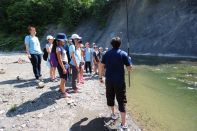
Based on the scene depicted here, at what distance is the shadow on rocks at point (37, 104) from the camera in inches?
428

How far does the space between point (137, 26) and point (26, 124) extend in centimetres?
3097

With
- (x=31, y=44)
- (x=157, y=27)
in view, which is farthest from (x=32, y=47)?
(x=157, y=27)

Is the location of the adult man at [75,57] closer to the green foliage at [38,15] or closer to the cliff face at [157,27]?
the cliff face at [157,27]

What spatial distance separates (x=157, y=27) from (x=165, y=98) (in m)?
23.0

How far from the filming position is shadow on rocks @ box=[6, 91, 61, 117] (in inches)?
428

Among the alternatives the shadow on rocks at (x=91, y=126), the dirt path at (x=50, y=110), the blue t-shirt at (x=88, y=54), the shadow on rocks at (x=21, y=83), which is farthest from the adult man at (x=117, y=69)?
the blue t-shirt at (x=88, y=54)

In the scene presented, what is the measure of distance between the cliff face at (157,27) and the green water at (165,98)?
897 cm

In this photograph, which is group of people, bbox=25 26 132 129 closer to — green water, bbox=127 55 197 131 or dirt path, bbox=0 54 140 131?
dirt path, bbox=0 54 140 131

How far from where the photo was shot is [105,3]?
4559 centimetres

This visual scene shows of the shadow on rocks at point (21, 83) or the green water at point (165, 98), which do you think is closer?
the green water at point (165, 98)

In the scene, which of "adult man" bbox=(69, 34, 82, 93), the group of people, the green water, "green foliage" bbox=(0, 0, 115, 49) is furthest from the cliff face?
"adult man" bbox=(69, 34, 82, 93)

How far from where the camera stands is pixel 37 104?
11523 mm

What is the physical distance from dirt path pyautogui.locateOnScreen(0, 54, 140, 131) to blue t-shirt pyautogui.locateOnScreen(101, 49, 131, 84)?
1.30 meters

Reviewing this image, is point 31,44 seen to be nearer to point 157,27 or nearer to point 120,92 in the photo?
point 120,92
